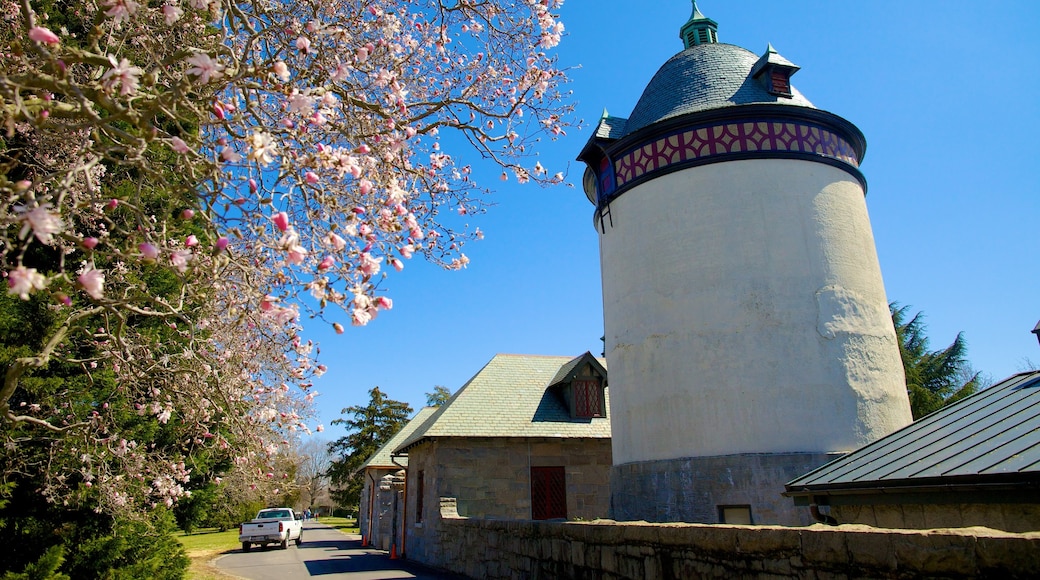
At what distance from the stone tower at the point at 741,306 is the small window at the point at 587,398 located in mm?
4838

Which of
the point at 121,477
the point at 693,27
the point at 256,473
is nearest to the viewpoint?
the point at 121,477

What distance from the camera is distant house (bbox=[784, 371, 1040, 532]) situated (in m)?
5.29

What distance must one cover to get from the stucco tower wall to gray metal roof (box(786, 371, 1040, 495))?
2936 millimetres

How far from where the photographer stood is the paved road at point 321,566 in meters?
14.9

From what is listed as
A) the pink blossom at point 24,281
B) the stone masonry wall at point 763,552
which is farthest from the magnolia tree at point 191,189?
the stone masonry wall at point 763,552

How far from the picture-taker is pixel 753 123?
40.9ft

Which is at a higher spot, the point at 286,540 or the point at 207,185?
the point at 207,185

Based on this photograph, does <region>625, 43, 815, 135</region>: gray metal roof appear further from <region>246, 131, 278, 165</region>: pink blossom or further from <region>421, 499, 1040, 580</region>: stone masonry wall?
<region>246, 131, 278, 165</region>: pink blossom

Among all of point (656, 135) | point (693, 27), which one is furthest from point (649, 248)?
point (693, 27)

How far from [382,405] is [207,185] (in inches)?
1830

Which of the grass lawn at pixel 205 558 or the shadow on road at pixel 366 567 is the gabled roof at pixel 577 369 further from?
the grass lawn at pixel 205 558

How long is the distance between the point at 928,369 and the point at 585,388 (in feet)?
60.4

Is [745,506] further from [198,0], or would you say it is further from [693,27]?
[693,27]

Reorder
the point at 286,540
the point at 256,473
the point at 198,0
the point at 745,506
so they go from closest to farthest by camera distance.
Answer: the point at 198,0 → the point at 256,473 → the point at 745,506 → the point at 286,540
